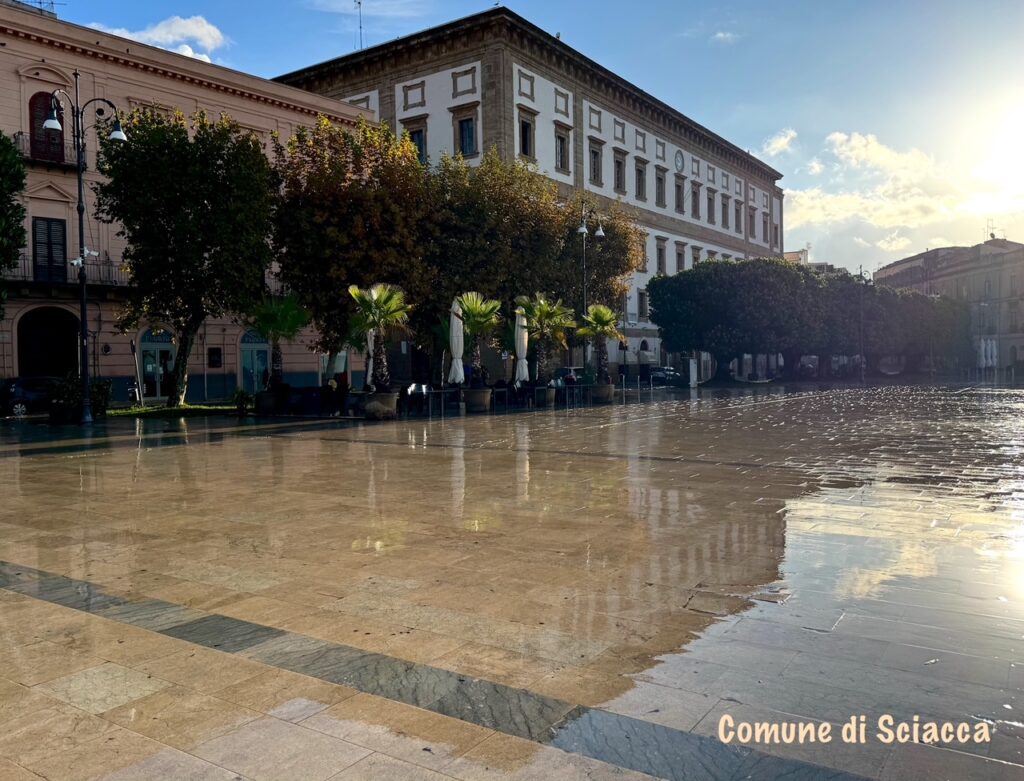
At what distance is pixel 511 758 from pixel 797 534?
15.9 ft

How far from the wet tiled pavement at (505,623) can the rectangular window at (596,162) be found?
122ft

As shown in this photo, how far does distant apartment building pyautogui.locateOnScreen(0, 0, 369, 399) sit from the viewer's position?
28.6 meters

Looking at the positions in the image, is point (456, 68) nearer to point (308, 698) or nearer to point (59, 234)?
point (59, 234)

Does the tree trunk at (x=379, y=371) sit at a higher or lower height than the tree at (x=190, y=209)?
lower

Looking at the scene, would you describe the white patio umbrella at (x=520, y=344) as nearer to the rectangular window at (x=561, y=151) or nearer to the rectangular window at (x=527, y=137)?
the rectangular window at (x=527, y=137)

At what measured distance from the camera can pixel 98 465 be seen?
42.7ft

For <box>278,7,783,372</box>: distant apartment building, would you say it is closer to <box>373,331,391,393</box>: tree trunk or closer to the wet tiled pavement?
<box>373,331,391,393</box>: tree trunk

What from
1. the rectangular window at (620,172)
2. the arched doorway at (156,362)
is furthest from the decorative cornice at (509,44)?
the arched doorway at (156,362)

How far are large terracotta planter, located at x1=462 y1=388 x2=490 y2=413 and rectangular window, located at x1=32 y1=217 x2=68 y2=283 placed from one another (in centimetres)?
1586

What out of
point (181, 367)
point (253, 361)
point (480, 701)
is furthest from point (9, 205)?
point (480, 701)

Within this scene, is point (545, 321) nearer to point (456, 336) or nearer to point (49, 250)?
point (456, 336)

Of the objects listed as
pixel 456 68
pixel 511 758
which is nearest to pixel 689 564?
pixel 511 758

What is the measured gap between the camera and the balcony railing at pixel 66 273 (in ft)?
94.4

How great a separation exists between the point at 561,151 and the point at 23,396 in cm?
2799
